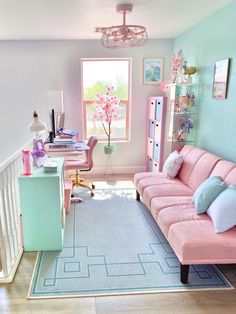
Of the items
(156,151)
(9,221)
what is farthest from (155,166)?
(9,221)

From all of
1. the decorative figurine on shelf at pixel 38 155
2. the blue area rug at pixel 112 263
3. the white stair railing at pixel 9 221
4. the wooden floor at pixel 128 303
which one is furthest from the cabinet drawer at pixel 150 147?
the wooden floor at pixel 128 303

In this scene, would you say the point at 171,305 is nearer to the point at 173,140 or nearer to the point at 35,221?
the point at 35,221

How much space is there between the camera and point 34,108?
15.9 feet

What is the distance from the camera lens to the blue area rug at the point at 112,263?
210 centimetres

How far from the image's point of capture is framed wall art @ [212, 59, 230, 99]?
9.70 feet

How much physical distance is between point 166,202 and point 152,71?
9.58ft

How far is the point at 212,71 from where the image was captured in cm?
331

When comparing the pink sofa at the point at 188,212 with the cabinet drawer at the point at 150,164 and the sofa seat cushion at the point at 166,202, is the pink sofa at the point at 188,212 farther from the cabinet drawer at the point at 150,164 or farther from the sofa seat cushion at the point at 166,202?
the cabinet drawer at the point at 150,164

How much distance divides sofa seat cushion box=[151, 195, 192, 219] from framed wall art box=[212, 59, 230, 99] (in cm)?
127

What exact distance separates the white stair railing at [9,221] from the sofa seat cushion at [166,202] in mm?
1366

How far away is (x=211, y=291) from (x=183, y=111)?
Answer: 2.46 meters

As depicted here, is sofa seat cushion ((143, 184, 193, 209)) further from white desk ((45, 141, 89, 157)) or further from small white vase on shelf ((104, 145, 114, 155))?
small white vase on shelf ((104, 145, 114, 155))

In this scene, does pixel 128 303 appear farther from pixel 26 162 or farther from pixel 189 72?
pixel 189 72

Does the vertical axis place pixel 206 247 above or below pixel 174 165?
below
